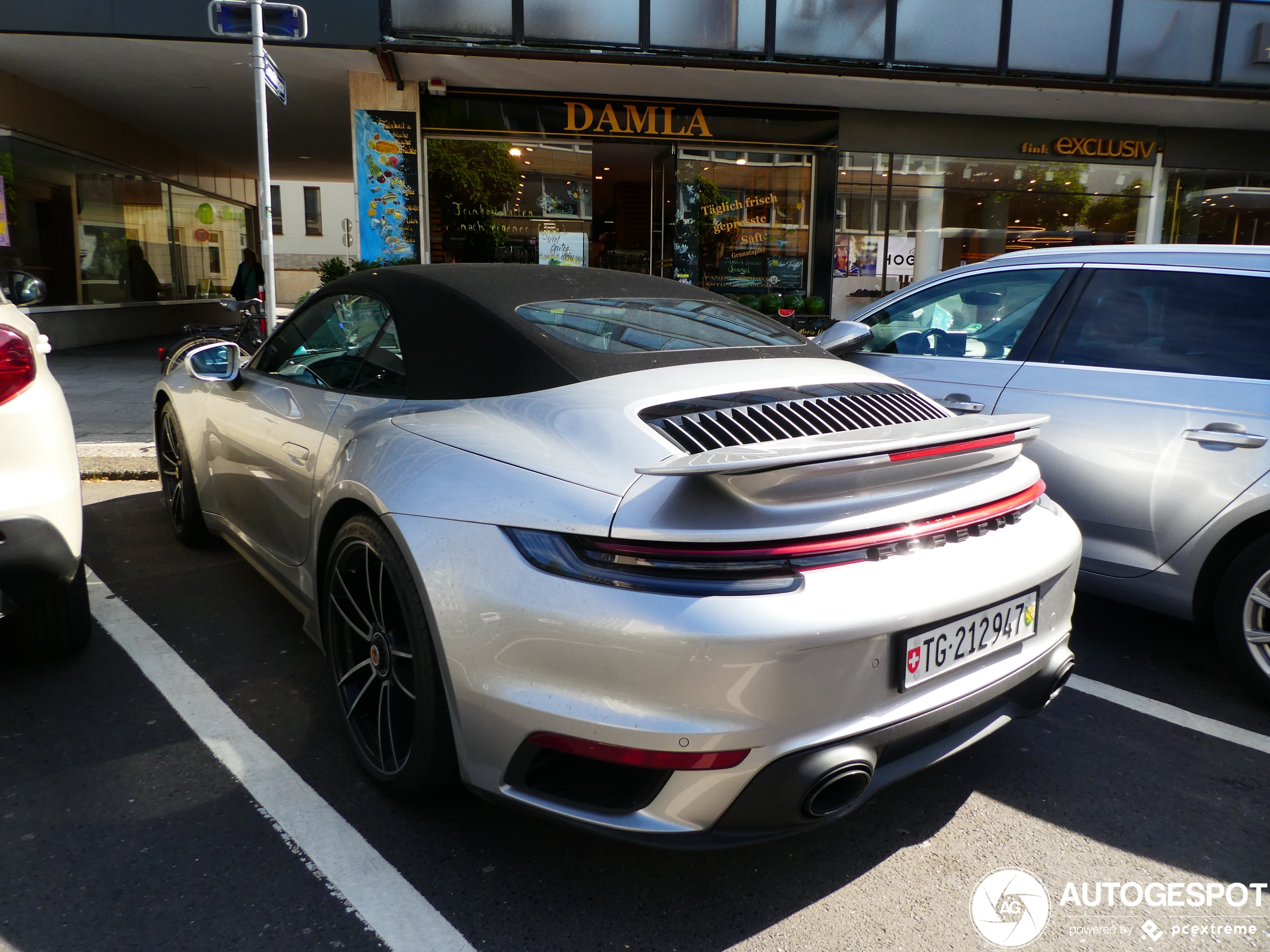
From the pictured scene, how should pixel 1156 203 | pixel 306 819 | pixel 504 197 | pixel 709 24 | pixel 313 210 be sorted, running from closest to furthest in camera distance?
pixel 306 819
pixel 709 24
pixel 504 197
pixel 1156 203
pixel 313 210

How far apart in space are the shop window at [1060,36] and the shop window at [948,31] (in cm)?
30

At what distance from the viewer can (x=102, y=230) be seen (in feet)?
54.4

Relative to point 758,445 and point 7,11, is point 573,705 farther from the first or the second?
point 7,11

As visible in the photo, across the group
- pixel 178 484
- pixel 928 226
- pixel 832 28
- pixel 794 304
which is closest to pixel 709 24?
pixel 832 28

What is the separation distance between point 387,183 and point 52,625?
10128 millimetres

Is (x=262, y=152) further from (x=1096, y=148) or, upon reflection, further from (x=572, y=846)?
(x=1096, y=148)

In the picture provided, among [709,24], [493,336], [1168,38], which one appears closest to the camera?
[493,336]

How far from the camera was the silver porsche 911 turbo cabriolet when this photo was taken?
181 centimetres

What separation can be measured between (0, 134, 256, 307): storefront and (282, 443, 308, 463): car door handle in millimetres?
13185

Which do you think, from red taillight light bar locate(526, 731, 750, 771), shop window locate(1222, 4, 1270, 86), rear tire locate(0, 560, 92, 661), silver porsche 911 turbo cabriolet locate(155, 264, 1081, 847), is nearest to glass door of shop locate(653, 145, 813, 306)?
shop window locate(1222, 4, 1270, 86)

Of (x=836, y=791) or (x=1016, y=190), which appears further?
(x=1016, y=190)

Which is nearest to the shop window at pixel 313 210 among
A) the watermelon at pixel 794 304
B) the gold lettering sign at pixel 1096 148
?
the watermelon at pixel 794 304

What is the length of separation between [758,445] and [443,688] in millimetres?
929

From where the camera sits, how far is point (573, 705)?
186 cm
